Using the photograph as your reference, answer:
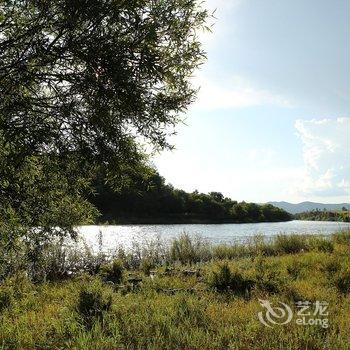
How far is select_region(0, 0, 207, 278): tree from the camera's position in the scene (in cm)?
638

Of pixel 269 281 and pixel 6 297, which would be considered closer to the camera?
pixel 6 297

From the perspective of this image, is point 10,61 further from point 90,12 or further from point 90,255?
point 90,255

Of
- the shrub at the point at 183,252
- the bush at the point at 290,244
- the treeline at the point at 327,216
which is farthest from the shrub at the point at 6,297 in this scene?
the treeline at the point at 327,216

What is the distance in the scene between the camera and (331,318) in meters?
7.33

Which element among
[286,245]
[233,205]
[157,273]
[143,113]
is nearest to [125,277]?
[157,273]

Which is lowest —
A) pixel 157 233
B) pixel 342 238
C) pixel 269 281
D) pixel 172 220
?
pixel 172 220

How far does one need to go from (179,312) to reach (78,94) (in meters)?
4.43

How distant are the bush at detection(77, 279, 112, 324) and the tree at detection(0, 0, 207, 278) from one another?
1438 millimetres

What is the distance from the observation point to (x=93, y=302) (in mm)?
8320

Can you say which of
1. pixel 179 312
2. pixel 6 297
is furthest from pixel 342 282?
pixel 6 297

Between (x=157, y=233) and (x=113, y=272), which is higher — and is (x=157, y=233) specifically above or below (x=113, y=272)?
below

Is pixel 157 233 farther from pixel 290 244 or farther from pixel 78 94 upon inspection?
pixel 78 94

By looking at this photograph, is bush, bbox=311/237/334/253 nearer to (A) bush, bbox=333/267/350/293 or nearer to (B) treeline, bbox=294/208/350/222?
(A) bush, bbox=333/267/350/293

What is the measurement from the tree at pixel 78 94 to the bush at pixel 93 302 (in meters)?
1.44
